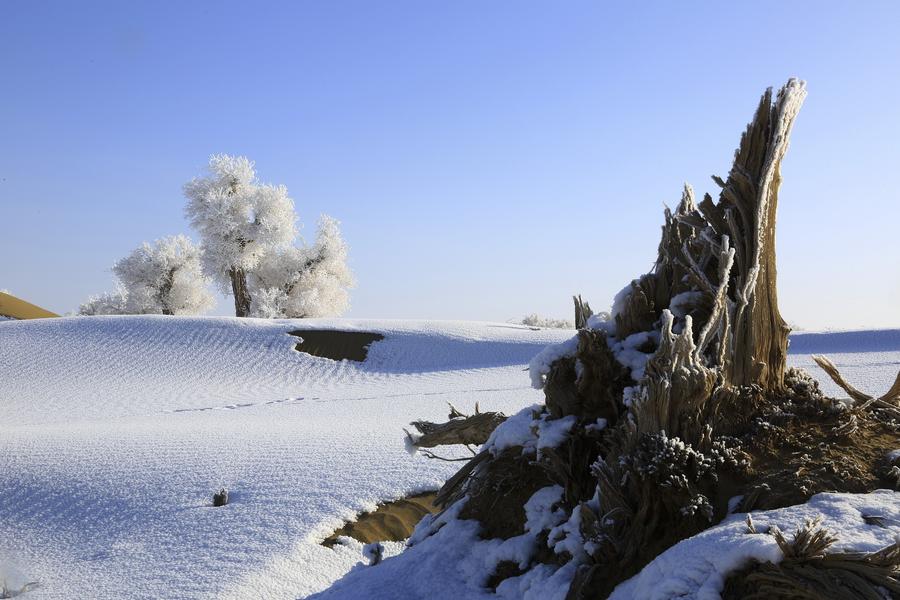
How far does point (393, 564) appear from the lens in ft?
8.50

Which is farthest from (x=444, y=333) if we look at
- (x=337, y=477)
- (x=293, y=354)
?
(x=337, y=477)

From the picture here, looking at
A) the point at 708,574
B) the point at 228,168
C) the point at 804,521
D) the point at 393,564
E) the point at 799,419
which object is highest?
the point at 228,168

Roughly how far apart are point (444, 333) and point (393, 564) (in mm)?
A: 17816

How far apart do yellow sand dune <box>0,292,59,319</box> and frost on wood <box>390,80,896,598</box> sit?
118ft

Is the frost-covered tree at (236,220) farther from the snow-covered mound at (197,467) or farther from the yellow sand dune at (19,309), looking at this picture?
the snow-covered mound at (197,467)

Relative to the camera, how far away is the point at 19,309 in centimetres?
3488

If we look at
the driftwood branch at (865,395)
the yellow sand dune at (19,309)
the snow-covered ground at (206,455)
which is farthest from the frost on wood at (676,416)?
the yellow sand dune at (19,309)

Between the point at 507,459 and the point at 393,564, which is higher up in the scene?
the point at 507,459

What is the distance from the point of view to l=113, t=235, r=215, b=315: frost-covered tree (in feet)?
112

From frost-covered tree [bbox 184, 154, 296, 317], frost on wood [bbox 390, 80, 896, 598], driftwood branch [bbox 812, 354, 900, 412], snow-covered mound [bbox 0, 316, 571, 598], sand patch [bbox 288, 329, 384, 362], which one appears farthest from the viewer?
frost-covered tree [bbox 184, 154, 296, 317]

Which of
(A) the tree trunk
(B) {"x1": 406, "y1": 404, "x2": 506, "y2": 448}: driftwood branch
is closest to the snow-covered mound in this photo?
(B) {"x1": 406, "y1": 404, "x2": 506, "y2": 448}: driftwood branch

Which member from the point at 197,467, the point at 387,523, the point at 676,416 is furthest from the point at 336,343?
the point at 676,416

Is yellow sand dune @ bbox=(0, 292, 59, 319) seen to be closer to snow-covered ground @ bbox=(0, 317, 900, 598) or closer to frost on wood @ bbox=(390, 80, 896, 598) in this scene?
snow-covered ground @ bbox=(0, 317, 900, 598)

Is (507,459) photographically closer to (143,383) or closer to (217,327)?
(143,383)
